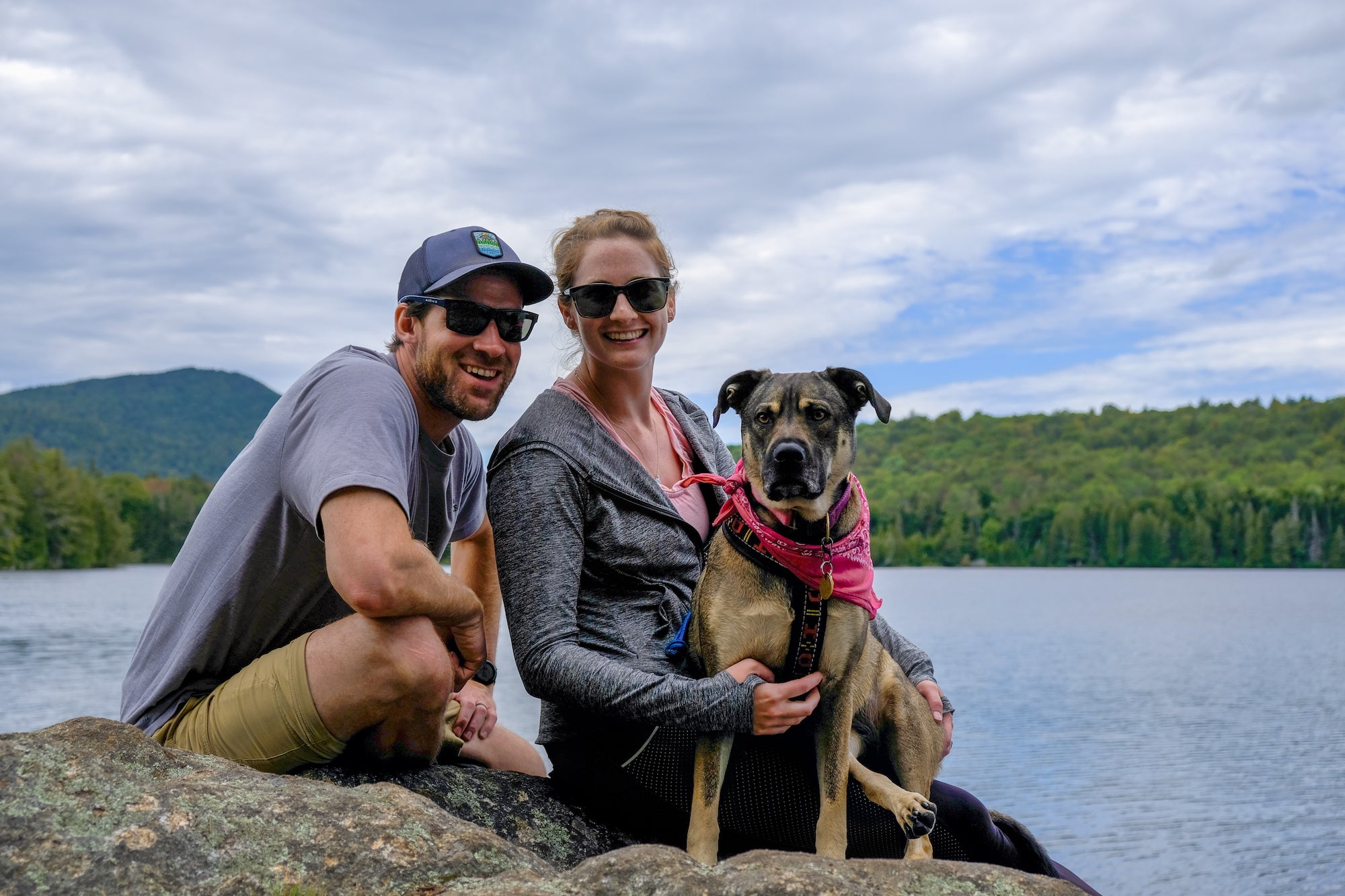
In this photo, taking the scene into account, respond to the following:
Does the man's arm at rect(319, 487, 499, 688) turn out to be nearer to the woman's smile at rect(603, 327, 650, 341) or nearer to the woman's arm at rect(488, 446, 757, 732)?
the woman's arm at rect(488, 446, 757, 732)

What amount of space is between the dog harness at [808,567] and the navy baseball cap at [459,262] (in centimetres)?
133

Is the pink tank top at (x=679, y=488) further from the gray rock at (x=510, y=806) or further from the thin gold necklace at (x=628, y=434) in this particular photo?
the gray rock at (x=510, y=806)

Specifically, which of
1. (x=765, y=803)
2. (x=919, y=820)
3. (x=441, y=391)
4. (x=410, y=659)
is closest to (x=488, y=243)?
A: (x=441, y=391)

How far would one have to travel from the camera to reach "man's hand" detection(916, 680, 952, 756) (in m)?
4.86

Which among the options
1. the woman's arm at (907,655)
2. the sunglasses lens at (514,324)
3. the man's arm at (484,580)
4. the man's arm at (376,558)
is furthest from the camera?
the woman's arm at (907,655)

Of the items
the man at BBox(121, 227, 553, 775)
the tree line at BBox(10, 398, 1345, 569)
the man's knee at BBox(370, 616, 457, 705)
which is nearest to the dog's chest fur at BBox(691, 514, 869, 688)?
the man at BBox(121, 227, 553, 775)

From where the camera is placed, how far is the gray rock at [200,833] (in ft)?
8.96

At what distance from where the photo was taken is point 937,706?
4.91 m

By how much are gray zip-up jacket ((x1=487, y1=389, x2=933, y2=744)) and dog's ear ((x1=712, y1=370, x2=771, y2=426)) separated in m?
0.45

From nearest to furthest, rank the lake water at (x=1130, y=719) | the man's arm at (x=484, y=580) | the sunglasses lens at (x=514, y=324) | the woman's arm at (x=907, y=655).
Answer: the sunglasses lens at (x=514, y=324) → the man's arm at (x=484, y=580) → the woman's arm at (x=907, y=655) → the lake water at (x=1130, y=719)

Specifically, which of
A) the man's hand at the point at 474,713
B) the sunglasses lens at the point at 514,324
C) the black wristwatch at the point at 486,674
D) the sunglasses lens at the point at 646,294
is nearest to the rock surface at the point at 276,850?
the black wristwatch at the point at 486,674

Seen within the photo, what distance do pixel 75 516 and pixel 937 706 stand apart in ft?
360

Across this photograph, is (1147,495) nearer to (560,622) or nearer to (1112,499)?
(1112,499)

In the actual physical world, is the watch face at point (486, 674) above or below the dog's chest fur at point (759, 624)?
Result: below
